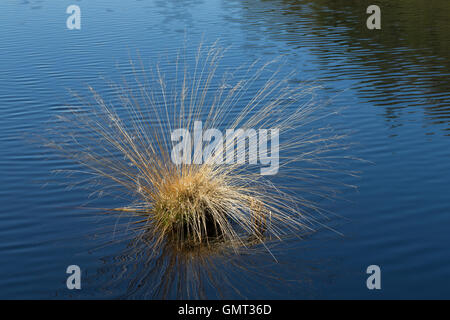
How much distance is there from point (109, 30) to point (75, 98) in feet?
21.2

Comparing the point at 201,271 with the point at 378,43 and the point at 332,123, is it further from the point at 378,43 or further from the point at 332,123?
the point at 378,43

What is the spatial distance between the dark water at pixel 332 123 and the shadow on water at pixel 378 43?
5 centimetres

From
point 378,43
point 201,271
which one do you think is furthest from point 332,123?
point 378,43

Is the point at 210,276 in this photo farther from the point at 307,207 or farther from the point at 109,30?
the point at 109,30

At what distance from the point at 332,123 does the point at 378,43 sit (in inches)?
262

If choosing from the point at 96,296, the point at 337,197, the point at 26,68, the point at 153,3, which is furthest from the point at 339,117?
the point at 153,3

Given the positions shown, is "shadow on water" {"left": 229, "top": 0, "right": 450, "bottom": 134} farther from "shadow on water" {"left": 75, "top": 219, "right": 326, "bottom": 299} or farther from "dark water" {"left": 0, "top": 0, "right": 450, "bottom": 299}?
"shadow on water" {"left": 75, "top": 219, "right": 326, "bottom": 299}

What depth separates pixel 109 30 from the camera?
1694 cm

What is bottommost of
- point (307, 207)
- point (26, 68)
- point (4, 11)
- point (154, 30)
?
point (307, 207)

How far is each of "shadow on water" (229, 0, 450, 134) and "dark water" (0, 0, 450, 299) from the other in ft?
0.15

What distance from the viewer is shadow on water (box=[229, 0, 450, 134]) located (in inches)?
432

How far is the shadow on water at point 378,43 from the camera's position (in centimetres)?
1096

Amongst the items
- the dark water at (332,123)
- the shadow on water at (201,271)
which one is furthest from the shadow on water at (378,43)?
the shadow on water at (201,271)
